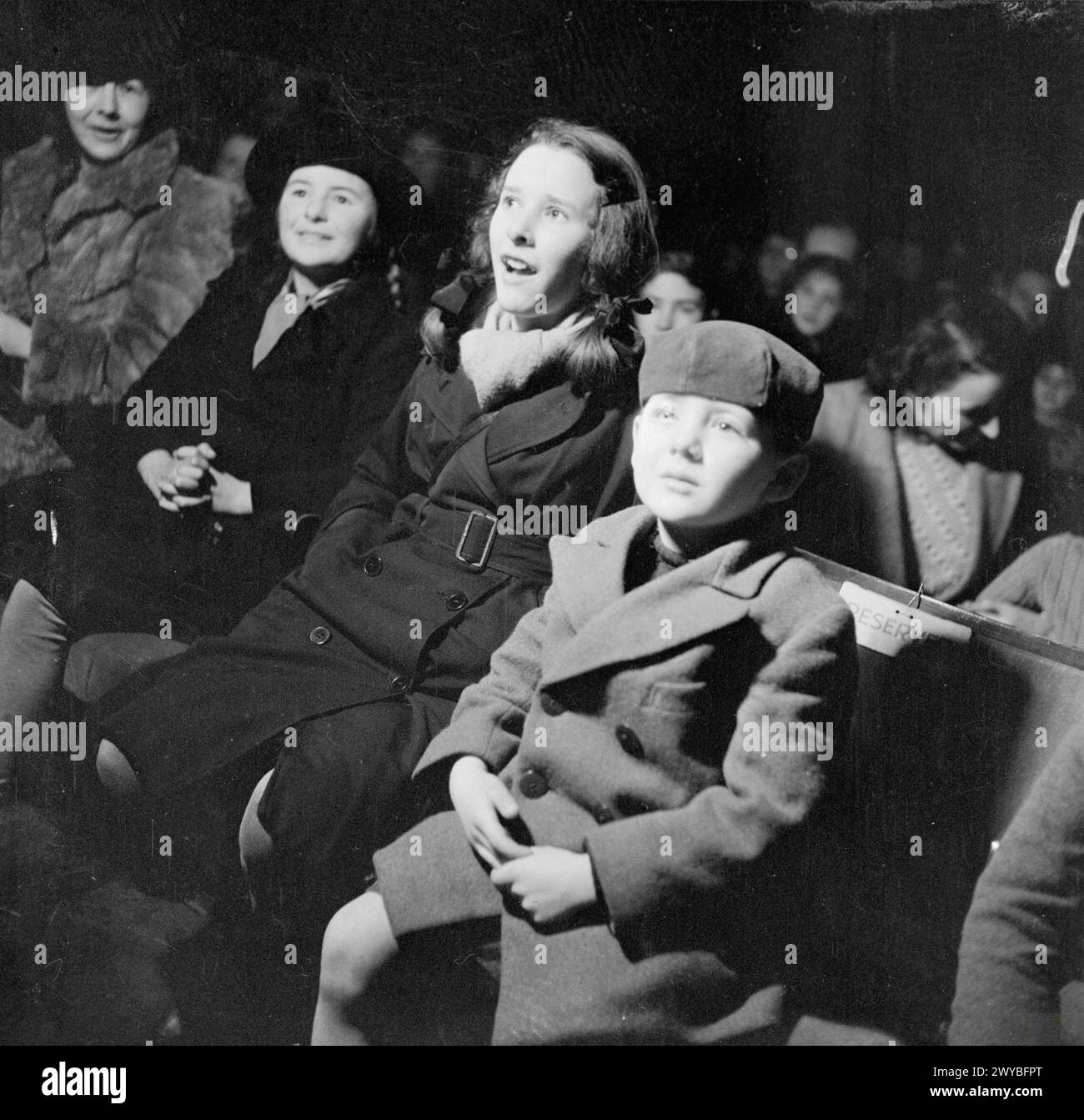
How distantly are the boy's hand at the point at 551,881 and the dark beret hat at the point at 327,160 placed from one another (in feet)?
4.52

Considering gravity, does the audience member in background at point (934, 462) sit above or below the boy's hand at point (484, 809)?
above

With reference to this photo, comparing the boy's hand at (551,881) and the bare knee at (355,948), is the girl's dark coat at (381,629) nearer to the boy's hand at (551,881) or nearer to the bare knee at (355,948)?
the bare knee at (355,948)

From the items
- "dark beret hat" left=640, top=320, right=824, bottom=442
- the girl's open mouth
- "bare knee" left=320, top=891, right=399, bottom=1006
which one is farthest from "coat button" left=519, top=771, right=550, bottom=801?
the girl's open mouth

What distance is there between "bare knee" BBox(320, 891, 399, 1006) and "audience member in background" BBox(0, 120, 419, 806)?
676mm

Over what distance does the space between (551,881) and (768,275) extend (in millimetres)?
1372

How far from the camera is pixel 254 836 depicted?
2727mm

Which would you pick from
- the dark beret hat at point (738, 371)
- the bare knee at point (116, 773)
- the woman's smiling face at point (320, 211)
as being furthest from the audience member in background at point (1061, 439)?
the bare knee at point (116, 773)

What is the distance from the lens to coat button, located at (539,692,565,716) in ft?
8.48

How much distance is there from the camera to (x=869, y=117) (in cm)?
285

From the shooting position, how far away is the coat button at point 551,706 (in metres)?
2.58

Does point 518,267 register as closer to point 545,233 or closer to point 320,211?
point 545,233

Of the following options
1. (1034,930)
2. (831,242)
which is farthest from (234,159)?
(1034,930)

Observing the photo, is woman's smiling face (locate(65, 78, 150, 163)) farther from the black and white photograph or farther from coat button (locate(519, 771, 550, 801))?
coat button (locate(519, 771, 550, 801))
